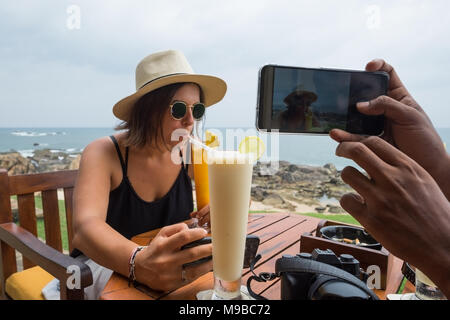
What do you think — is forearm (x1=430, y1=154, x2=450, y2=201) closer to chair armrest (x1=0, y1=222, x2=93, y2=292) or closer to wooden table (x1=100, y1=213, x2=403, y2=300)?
wooden table (x1=100, y1=213, x2=403, y2=300)

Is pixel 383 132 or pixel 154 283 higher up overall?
pixel 383 132

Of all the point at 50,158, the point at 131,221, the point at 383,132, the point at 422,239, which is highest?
the point at 383,132

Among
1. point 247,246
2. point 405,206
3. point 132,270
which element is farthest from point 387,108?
point 132,270

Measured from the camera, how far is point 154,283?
2.86ft

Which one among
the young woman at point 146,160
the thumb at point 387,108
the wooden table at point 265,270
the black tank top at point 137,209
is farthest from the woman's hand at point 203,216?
the thumb at point 387,108

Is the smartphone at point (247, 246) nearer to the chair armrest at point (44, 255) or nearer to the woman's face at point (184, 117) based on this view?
the chair armrest at point (44, 255)

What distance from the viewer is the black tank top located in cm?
181

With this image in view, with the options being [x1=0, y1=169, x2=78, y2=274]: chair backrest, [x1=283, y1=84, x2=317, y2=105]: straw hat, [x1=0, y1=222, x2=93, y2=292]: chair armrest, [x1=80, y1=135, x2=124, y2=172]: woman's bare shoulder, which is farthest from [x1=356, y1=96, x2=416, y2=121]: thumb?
[x1=0, y1=169, x2=78, y2=274]: chair backrest

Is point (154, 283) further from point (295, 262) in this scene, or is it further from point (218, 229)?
point (295, 262)

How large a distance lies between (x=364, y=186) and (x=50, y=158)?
69.4 feet

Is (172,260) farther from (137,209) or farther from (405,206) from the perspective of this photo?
(137,209)

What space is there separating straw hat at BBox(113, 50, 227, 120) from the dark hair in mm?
43
